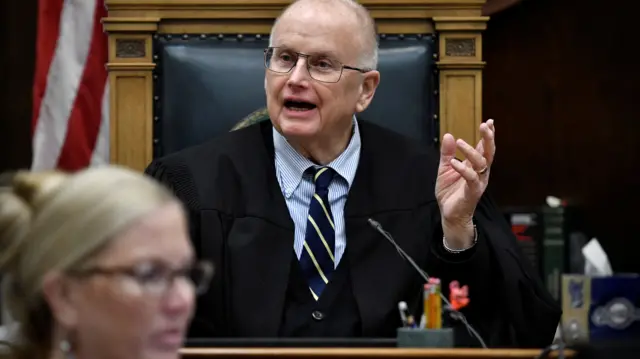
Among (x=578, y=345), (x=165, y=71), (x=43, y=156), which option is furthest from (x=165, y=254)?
(x=43, y=156)

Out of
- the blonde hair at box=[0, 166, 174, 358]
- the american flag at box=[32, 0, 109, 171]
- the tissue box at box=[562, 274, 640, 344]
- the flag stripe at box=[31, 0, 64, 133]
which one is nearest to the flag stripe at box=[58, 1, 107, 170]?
the american flag at box=[32, 0, 109, 171]

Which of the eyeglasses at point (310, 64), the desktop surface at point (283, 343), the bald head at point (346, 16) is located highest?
the bald head at point (346, 16)

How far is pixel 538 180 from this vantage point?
5402mm

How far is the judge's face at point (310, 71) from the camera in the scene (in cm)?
327

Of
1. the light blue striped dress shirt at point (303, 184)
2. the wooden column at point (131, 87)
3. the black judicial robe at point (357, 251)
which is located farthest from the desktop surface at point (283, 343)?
the wooden column at point (131, 87)

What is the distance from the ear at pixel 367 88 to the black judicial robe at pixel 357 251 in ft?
0.54

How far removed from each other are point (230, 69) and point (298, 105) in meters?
0.69

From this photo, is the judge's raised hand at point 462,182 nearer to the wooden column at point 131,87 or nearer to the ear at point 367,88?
the ear at point 367,88

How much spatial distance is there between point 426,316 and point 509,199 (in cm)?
286

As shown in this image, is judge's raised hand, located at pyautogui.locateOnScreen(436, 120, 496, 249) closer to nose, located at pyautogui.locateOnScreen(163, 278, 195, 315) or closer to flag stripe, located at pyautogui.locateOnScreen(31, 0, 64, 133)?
nose, located at pyautogui.locateOnScreen(163, 278, 195, 315)

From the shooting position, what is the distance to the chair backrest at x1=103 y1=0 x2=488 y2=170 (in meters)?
3.95

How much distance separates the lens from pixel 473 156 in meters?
2.96

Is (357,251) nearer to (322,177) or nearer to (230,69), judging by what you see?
(322,177)

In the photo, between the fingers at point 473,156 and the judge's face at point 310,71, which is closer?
the fingers at point 473,156
